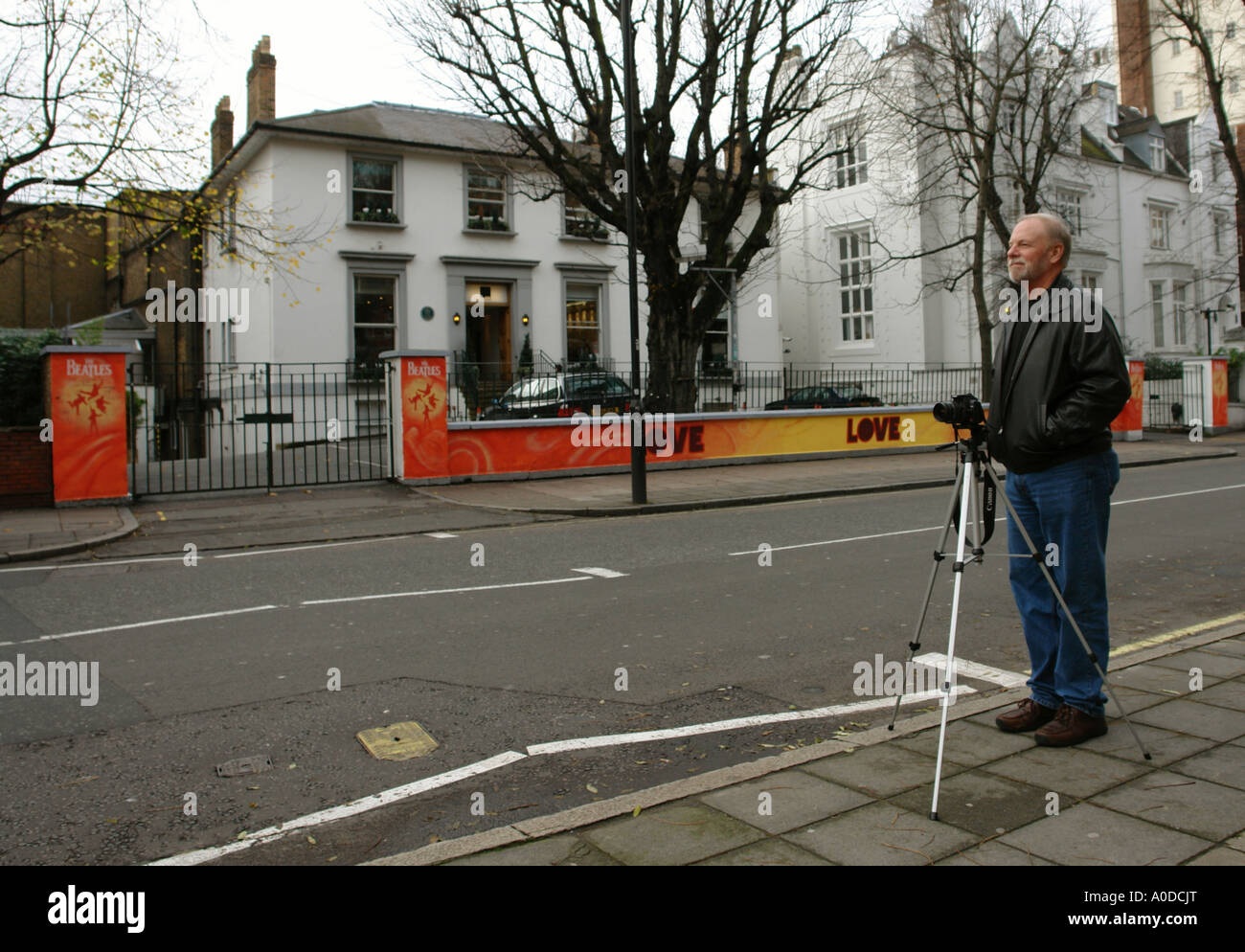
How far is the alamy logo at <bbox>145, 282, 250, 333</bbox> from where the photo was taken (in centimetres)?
2933

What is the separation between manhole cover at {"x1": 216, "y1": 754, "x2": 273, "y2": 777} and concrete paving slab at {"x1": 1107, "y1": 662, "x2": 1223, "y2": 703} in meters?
4.07

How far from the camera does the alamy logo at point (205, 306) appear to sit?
96.2ft

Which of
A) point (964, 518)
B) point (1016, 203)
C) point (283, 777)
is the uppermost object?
point (1016, 203)

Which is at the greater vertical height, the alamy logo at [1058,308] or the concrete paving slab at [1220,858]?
the alamy logo at [1058,308]

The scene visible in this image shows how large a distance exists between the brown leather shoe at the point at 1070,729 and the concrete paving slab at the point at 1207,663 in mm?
1418

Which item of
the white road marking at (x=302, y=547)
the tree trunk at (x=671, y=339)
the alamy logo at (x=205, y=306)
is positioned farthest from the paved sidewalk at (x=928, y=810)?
the alamy logo at (x=205, y=306)

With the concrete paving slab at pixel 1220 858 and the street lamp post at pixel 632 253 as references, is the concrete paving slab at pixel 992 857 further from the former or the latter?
the street lamp post at pixel 632 253

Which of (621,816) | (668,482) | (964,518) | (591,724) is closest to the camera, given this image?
(621,816)

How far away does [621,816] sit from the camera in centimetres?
356

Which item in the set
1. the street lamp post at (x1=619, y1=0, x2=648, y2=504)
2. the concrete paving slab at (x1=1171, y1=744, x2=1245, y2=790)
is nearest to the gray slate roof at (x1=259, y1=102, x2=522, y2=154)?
the street lamp post at (x1=619, y1=0, x2=648, y2=504)
